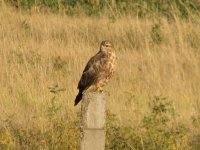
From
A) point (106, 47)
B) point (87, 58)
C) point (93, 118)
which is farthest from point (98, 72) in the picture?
point (87, 58)

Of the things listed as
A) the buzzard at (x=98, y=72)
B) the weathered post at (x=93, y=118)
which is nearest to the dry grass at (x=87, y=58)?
the buzzard at (x=98, y=72)

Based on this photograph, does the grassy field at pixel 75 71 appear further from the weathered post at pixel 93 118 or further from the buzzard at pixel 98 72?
the weathered post at pixel 93 118

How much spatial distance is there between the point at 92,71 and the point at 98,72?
0.07 m

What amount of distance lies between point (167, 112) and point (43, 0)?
645cm

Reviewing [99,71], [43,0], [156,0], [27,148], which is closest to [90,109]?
[27,148]

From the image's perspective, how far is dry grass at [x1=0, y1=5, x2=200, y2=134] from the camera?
28.2ft

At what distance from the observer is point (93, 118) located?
5344mm

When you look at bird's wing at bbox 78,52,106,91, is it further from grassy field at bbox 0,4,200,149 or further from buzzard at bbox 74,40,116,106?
grassy field at bbox 0,4,200,149

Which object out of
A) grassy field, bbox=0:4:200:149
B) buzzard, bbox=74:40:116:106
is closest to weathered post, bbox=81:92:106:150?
grassy field, bbox=0:4:200:149

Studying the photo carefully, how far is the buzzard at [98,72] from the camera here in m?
7.99

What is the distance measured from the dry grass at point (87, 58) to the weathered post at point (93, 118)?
2.12 meters

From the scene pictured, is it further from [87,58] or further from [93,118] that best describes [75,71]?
[93,118]

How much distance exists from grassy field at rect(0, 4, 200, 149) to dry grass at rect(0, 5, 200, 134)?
0.01 meters

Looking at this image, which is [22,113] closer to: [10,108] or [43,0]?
[10,108]
